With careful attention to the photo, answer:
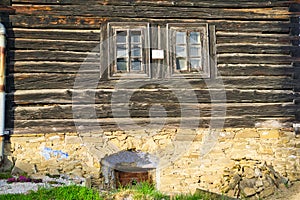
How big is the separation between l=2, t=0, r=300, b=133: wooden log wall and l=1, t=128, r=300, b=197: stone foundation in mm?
272

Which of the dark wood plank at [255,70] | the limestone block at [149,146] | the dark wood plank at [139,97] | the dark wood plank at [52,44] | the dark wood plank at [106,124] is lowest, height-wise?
the limestone block at [149,146]

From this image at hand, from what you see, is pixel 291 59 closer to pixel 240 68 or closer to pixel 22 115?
pixel 240 68

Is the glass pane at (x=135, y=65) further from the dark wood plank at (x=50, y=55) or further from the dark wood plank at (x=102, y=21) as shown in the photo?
the dark wood plank at (x=102, y=21)

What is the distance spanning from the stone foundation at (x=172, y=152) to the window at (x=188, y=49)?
1.36 m

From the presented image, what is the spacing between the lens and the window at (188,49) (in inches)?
349

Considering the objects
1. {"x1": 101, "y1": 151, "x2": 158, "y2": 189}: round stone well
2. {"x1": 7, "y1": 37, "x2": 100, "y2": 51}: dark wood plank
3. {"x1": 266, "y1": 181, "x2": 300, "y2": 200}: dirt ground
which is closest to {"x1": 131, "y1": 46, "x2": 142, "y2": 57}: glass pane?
{"x1": 7, "y1": 37, "x2": 100, "y2": 51}: dark wood plank

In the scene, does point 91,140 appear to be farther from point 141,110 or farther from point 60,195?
point 60,195

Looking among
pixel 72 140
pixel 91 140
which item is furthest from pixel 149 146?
pixel 72 140

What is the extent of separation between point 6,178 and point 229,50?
17.9 ft

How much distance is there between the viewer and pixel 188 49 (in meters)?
8.92

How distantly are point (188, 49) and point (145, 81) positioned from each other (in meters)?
1.22

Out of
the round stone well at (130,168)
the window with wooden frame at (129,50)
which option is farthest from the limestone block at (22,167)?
the window with wooden frame at (129,50)

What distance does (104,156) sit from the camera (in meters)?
8.52

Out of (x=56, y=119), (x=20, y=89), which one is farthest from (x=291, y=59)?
(x=20, y=89)
